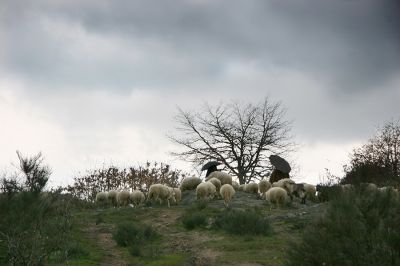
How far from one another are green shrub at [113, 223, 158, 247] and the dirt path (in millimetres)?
270

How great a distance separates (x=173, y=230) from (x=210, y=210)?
7.55 ft

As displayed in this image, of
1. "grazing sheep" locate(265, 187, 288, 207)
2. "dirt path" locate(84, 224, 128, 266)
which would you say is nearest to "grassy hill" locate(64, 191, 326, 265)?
"dirt path" locate(84, 224, 128, 266)

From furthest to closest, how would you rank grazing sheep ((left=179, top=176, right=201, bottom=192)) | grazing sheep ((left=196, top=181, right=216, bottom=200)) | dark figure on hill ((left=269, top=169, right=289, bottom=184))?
dark figure on hill ((left=269, top=169, right=289, bottom=184))
grazing sheep ((left=179, top=176, right=201, bottom=192))
grazing sheep ((left=196, top=181, right=216, bottom=200))

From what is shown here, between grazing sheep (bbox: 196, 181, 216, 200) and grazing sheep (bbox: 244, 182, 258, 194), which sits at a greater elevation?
grazing sheep (bbox: 244, 182, 258, 194)

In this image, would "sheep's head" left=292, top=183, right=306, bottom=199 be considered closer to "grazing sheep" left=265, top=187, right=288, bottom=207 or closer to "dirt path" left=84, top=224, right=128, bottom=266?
"grazing sheep" left=265, top=187, right=288, bottom=207

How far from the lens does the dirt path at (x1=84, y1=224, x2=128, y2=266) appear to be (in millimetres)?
12242

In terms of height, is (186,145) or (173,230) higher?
(186,145)

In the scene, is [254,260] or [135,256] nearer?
[254,260]

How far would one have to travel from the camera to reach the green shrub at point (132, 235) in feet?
45.0

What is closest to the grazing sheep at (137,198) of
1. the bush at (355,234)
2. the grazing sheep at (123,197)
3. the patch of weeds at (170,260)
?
the grazing sheep at (123,197)

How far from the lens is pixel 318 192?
2222 centimetres

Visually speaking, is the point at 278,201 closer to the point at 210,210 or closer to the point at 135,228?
the point at 210,210

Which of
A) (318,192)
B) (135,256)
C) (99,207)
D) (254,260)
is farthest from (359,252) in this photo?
(99,207)

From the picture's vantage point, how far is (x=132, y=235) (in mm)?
13953
